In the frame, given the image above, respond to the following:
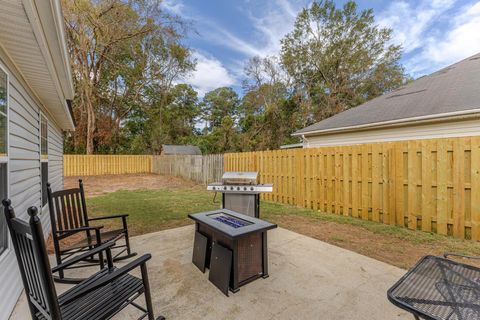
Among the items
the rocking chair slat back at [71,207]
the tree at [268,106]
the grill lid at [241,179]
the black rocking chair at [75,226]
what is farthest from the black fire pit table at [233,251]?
the tree at [268,106]

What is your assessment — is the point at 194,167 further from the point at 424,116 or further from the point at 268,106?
the point at 268,106

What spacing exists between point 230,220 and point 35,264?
66.8 inches

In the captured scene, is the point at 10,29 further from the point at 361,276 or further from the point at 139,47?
the point at 139,47

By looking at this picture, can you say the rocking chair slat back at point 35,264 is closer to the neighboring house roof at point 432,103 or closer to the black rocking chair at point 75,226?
the black rocking chair at point 75,226

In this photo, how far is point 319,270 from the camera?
2521 millimetres

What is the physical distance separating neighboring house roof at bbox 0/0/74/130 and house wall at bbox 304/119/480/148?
7.24 m

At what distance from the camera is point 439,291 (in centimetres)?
138

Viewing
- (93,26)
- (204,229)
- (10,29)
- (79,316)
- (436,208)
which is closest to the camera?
(79,316)

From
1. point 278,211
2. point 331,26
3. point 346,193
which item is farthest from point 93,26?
point 331,26

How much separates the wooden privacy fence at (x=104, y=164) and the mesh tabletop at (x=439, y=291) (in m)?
17.4

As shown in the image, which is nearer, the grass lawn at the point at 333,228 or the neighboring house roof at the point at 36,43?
the neighboring house roof at the point at 36,43

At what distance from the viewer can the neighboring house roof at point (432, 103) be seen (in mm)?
5199

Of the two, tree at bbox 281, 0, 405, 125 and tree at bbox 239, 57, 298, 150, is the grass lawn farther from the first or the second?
tree at bbox 281, 0, 405, 125

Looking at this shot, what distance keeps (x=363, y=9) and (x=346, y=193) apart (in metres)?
18.1
